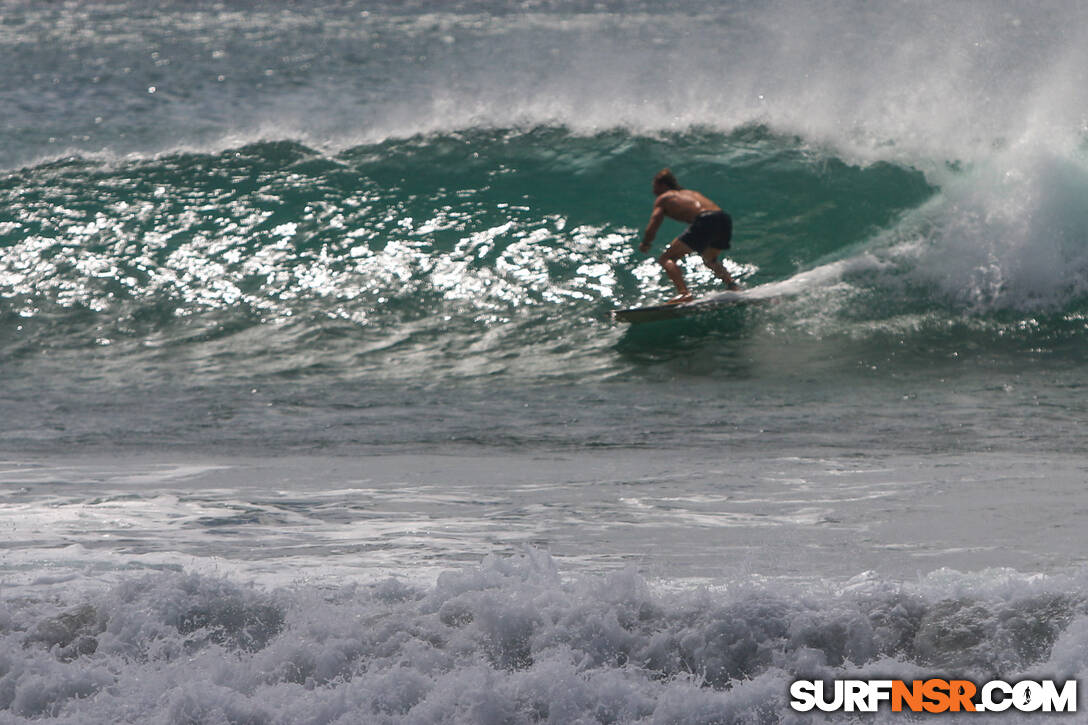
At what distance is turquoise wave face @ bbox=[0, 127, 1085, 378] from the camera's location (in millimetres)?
8547

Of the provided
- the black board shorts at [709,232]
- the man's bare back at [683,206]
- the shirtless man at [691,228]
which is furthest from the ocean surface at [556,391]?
the man's bare back at [683,206]

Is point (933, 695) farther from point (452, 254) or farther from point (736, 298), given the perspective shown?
point (452, 254)

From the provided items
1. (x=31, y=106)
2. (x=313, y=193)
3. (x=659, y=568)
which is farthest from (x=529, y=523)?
(x=31, y=106)

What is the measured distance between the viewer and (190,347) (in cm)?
887

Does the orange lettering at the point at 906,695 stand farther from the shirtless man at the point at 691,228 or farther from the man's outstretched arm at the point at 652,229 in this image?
the shirtless man at the point at 691,228

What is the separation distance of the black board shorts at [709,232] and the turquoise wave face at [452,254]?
620 millimetres

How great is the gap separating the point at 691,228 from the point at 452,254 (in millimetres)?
2448

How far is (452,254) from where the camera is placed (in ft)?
33.7

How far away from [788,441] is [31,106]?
16.4 meters

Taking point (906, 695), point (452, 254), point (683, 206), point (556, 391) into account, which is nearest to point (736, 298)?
point (683, 206)

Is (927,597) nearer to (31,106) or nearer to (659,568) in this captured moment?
(659,568)

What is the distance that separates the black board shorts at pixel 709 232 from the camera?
8.80 metres

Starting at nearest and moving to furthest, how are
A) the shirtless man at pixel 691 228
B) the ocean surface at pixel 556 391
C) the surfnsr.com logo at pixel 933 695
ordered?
the surfnsr.com logo at pixel 933 695, the ocean surface at pixel 556 391, the shirtless man at pixel 691 228

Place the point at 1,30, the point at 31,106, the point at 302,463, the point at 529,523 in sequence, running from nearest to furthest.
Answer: the point at 529,523, the point at 302,463, the point at 31,106, the point at 1,30
